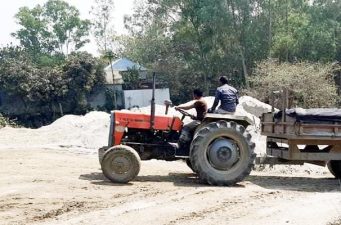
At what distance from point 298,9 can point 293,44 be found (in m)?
3.66

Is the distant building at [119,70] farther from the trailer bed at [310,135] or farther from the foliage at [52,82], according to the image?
the trailer bed at [310,135]

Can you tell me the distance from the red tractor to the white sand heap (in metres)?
4.04

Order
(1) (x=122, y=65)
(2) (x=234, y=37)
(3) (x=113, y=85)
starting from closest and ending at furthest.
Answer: (2) (x=234, y=37) < (3) (x=113, y=85) < (1) (x=122, y=65)

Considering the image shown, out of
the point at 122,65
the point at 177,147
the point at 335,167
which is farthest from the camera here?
the point at 122,65

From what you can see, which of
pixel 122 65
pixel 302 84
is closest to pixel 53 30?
pixel 122 65

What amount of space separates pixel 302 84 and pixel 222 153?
1814 centimetres

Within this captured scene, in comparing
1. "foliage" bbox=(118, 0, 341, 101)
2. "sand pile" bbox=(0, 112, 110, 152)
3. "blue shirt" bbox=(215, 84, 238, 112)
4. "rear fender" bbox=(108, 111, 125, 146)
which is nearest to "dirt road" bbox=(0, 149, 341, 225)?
"rear fender" bbox=(108, 111, 125, 146)

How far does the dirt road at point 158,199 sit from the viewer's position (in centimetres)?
650

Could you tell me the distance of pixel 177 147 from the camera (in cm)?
933

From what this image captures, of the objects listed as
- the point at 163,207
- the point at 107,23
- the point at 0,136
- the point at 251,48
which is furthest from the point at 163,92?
the point at 163,207

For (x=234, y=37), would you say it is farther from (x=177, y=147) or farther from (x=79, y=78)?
(x=177, y=147)

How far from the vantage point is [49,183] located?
343 inches

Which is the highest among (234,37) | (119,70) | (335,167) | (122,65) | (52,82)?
(234,37)

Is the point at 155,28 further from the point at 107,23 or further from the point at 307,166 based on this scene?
the point at 307,166
